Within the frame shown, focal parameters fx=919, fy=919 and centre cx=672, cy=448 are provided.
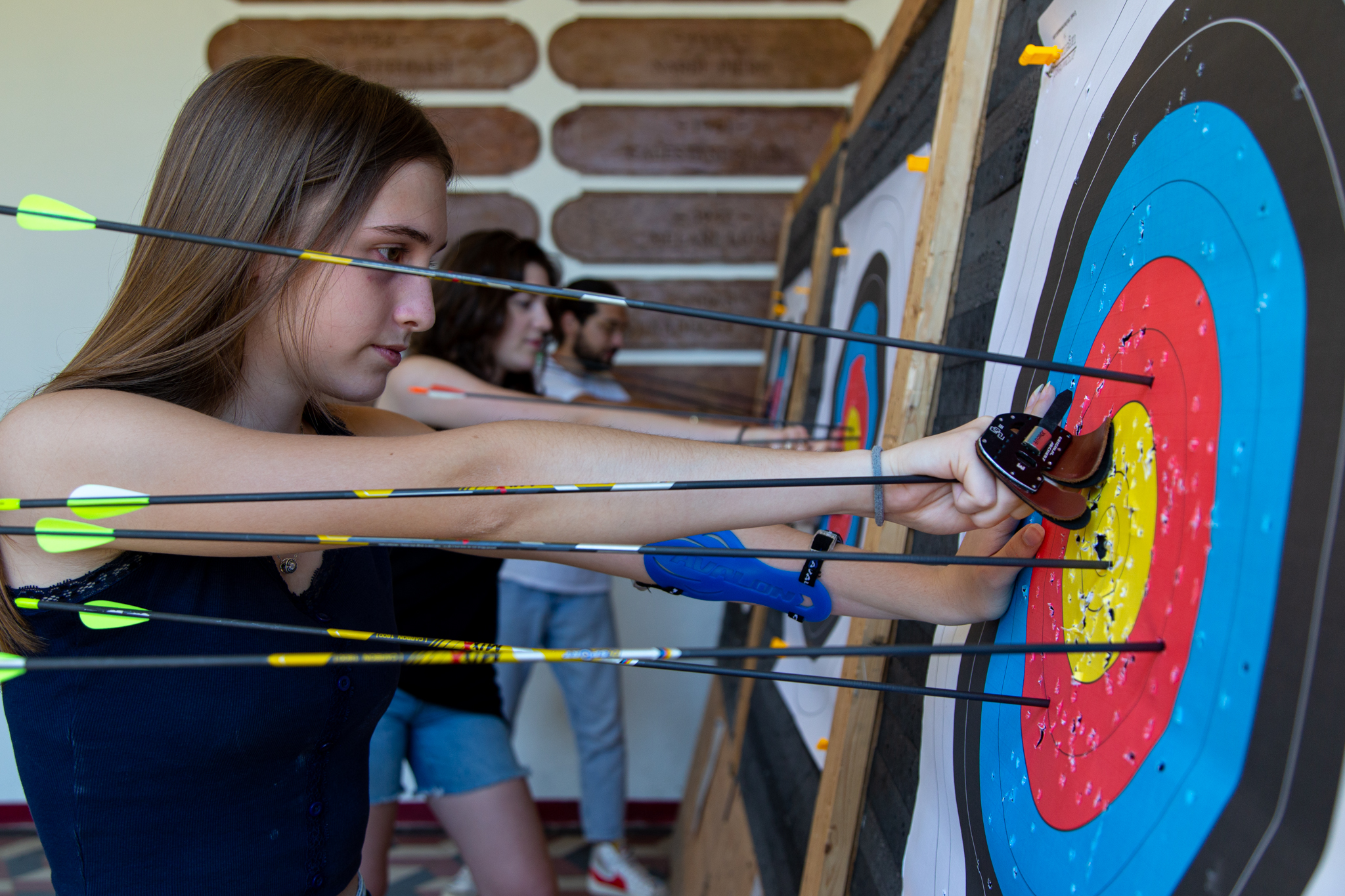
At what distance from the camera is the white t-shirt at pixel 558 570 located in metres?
2.09

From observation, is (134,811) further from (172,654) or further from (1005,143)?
(1005,143)

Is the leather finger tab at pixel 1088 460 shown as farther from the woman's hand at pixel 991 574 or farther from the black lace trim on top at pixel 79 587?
the black lace trim on top at pixel 79 587

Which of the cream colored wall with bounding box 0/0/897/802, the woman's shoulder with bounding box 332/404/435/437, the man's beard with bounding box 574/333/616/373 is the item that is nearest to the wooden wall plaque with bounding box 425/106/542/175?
the cream colored wall with bounding box 0/0/897/802

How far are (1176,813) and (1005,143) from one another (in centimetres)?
64

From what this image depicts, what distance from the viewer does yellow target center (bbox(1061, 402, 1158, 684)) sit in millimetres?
A: 567

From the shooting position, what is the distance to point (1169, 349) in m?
0.56

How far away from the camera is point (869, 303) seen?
4.62ft

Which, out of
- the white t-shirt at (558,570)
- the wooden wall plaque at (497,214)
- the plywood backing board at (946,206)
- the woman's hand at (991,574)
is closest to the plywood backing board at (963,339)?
the plywood backing board at (946,206)

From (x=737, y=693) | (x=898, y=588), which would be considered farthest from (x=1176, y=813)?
(x=737, y=693)

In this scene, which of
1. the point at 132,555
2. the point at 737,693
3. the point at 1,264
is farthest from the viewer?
the point at 1,264

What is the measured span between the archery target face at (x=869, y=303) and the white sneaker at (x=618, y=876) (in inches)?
52.5

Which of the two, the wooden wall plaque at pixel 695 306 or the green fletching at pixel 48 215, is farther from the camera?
the wooden wall plaque at pixel 695 306

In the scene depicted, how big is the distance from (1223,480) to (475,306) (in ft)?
4.68

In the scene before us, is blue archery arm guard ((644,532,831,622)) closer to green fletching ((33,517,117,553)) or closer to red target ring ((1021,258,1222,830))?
red target ring ((1021,258,1222,830))
